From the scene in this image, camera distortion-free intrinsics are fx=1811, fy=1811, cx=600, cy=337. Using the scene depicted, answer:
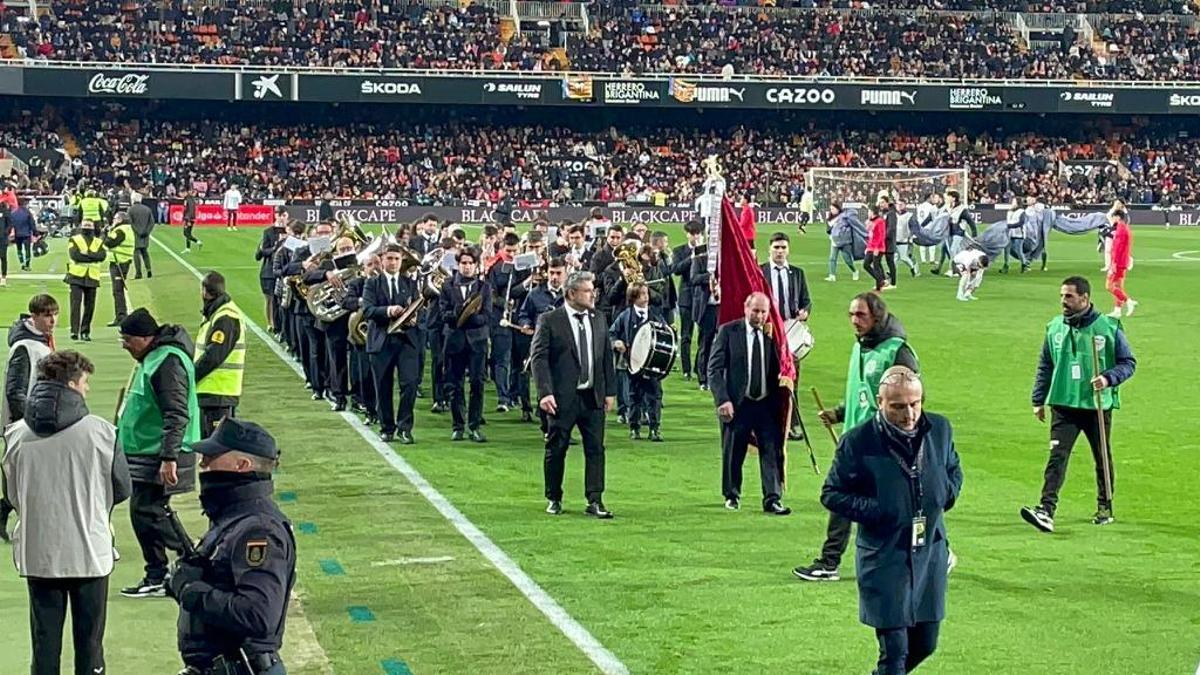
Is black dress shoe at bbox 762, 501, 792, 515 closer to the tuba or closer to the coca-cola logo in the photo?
the tuba

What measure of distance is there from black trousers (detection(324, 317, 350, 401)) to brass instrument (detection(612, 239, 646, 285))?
3.03m

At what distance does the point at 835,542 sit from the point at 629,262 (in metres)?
7.56

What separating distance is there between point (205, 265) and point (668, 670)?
111 ft

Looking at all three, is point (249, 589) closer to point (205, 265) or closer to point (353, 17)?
point (205, 265)

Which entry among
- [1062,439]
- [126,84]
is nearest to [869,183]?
[126,84]

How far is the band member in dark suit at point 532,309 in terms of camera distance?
59.1ft

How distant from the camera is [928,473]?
800cm

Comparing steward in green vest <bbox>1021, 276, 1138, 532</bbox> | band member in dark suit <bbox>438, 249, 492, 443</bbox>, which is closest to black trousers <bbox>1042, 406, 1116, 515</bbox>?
steward in green vest <bbox>1021, 276, 1138, 532</bbox>

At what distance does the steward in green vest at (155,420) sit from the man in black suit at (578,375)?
328cm

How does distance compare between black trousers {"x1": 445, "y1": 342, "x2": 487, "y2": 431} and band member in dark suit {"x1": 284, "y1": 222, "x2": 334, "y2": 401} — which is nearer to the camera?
black trousers {"x1": 445, "y1": 342, "x2": 487, "y2": 431}

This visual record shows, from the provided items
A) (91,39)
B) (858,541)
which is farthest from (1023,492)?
(91,39)

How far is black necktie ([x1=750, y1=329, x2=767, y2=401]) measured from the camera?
45.0ft

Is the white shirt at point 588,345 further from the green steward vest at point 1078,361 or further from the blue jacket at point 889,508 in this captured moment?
the blue jacket at point 889,508

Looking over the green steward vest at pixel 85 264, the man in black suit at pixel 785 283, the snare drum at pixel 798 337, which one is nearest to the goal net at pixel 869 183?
the green steward vest at pixel 85 264
